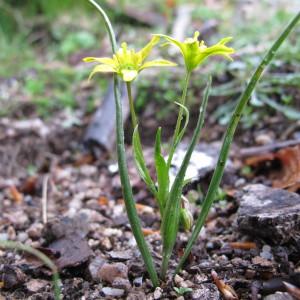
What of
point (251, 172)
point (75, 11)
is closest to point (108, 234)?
point (251, 172)

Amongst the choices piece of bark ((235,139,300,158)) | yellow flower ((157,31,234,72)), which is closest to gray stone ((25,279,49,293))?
yellow flower ((157,31,234,72))

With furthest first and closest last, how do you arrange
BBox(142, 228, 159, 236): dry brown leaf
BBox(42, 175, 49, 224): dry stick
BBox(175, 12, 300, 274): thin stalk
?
1. BBox(42, 175, 49, 224): dry stick
2. BBox(142, 228, 159, 236): dry brown leaf
3. BBox(175, 12, 300, 274): thin stalk

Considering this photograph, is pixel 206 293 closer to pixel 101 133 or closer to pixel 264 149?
pixel 264 149

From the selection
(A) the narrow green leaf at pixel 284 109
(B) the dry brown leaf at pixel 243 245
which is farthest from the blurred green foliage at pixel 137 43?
(B) the dry brown leaf at pixel 243 245

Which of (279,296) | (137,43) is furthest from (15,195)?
(137,43)

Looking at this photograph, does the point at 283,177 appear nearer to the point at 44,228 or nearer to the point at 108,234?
the point at 108,234

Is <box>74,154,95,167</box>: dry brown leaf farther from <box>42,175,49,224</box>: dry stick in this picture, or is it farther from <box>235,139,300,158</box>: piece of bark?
<box>235,139,300,158</box>: piece of bark
